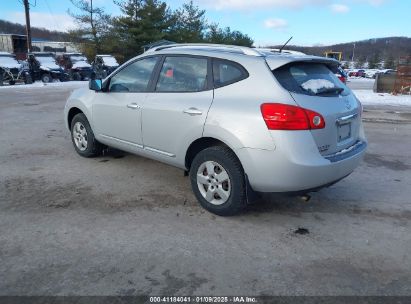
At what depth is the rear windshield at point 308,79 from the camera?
357 cm

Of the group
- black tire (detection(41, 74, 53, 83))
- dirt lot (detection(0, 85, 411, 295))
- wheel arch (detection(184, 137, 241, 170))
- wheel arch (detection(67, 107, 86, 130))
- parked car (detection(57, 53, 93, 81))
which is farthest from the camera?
parked car (detection(57, 53, 93, 81))

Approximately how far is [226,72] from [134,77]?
1521 millimetres

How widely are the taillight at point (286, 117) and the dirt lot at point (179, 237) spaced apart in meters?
1.02

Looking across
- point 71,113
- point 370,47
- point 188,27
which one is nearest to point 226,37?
point 188,27

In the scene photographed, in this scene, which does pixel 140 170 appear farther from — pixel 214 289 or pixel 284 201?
pixel 214 289

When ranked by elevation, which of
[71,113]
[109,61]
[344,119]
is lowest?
[71,113]

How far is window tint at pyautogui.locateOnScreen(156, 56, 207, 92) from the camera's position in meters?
4.05

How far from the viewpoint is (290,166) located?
3.36 m

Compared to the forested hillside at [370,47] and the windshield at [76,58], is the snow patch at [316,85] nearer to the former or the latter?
the windshield at [76,58]

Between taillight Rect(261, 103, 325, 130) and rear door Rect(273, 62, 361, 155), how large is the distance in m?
0.08

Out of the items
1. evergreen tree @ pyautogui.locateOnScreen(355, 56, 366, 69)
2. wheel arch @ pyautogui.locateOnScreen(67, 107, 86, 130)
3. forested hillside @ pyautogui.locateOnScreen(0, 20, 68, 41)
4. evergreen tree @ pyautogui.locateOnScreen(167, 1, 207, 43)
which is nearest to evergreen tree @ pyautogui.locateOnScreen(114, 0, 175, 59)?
evergreen tree @ pyautogui.locateOnScreen(167, 1, 207, 43)

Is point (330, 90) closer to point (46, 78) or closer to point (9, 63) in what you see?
point (9, 63)

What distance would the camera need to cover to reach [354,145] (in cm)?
409

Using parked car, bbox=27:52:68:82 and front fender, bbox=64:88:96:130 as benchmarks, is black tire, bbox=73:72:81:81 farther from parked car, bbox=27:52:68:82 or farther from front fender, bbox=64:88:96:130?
front fender, bbox=64:88:96:130
